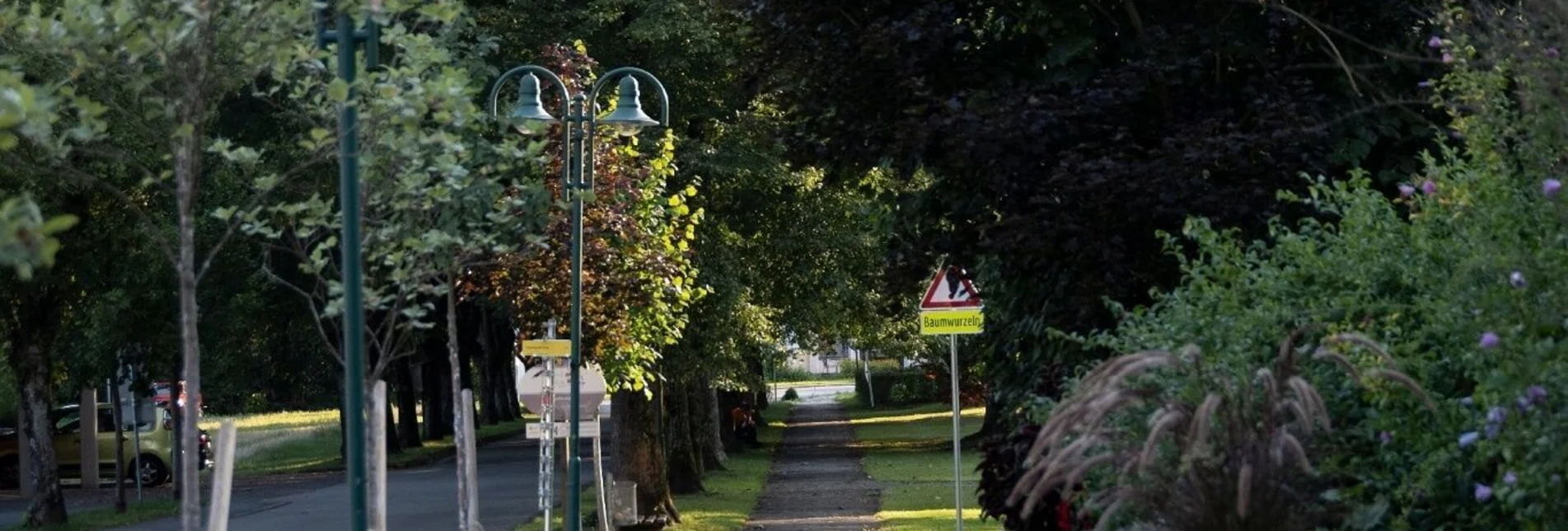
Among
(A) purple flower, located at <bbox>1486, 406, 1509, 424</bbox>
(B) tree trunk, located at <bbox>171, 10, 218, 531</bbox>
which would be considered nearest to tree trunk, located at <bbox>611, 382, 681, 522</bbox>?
(B) tree trunk, located at <bbox>171, 10, 218, 531</bbox>

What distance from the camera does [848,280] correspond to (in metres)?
29.0

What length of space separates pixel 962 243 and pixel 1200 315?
469 cm

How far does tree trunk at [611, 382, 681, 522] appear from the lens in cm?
2489

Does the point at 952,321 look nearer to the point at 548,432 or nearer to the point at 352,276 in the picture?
the point at 548,432

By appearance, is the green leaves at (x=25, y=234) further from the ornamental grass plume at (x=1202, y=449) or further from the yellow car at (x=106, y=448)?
the yellow car at (x=106, y=448)

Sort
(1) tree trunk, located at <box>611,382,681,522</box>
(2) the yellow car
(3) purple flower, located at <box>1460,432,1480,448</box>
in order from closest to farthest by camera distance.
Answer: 1. (3) purple flower, located at <box>1460,432,1480,448</box>
2. (1) tree trunk, located at <box>611,382,681,522</box>
3. (2) the yellow car

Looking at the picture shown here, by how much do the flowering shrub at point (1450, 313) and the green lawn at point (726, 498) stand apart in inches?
630

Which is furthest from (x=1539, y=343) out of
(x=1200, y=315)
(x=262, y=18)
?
(x=262, y=18)

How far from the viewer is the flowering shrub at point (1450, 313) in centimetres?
696

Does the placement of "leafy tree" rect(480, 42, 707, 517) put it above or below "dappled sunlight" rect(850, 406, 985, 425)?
above

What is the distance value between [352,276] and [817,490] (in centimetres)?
2495

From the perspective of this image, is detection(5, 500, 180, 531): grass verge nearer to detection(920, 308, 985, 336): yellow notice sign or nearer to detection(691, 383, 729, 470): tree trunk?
detection(691, 383, 729, 470): tree trunk

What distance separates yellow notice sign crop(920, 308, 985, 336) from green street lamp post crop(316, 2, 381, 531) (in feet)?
27.7

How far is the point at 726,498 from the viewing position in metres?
30.5
